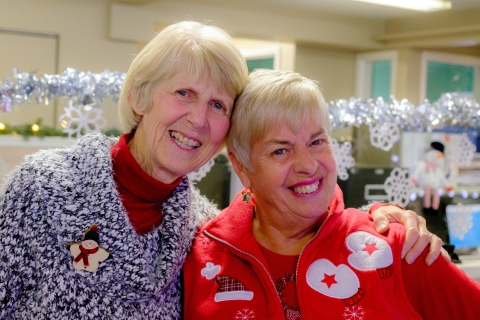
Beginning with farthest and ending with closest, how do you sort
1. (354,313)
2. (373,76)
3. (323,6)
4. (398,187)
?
1. (373,76)
2. (323,6)
3. (398,187)
4. (354,313)

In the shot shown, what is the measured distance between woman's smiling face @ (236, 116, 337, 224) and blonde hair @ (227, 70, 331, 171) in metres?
0.02

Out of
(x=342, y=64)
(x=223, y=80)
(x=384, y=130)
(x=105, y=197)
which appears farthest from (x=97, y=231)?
(x=342, y=64)

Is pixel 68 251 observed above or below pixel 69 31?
below

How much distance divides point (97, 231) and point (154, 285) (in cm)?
20

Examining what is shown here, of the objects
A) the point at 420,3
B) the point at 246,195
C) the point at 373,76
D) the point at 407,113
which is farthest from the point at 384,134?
the point at 373,76

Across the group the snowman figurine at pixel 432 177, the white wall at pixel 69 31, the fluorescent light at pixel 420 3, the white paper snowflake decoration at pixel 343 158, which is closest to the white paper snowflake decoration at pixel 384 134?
the white paper snowflake decoration at pixel 343 158

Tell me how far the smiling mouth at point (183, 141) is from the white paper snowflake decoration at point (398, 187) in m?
1.74

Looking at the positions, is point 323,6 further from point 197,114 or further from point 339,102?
point 197,114

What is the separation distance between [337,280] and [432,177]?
71.5 inches

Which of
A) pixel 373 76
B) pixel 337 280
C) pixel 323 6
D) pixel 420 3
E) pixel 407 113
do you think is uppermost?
pixel 323 6

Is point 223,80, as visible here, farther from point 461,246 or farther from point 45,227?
point 461,246

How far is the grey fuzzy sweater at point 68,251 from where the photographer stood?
52.8 inches

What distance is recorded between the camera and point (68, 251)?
1376 millimetres

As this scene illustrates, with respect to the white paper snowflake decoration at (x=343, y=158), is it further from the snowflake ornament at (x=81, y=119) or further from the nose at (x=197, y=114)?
the nose at (x=197, y=114)
